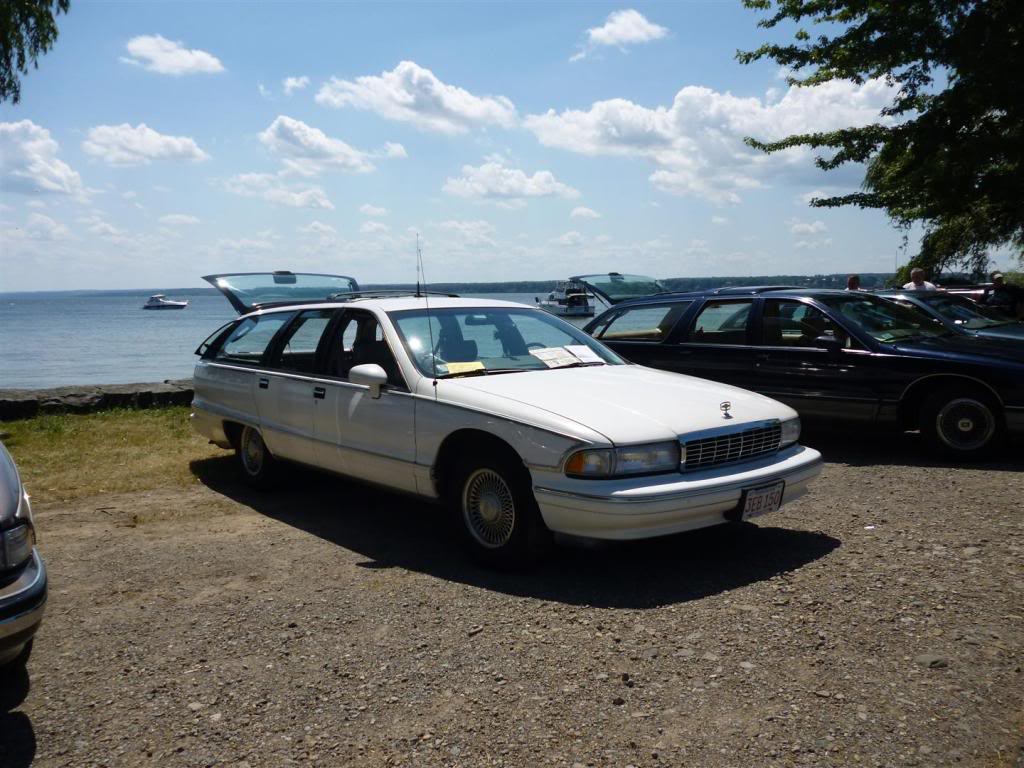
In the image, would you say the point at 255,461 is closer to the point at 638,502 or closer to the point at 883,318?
the point at 638,502

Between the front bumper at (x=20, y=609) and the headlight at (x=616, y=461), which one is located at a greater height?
the headlight at (x=616, y=461)

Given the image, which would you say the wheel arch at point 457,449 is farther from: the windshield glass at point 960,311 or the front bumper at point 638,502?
the windshield glass at point 960,311

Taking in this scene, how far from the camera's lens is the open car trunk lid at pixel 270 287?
7824mm

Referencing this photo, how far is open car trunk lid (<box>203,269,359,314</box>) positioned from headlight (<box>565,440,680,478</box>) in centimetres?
410

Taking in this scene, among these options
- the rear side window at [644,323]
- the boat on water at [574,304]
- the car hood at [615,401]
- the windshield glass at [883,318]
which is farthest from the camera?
the boat on water at [574,304]

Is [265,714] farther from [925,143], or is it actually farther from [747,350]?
[925,143]

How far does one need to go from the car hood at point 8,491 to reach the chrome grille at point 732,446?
9.82ft

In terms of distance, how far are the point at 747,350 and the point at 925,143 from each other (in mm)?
9784

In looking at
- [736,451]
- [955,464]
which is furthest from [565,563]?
[955,464]

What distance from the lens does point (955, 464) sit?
716 cm

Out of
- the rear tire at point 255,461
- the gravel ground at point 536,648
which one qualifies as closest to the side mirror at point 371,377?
the gravel ground at point 536,648

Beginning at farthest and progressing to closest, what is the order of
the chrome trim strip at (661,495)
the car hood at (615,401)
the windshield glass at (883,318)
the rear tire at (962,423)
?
the windshield glass at (883,318)
the rear tire at (962,423)
the car hood at (615,401)
the chrome trim strip at (661,495)

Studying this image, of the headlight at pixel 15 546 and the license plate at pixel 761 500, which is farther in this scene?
the license plate at pixel 761 500

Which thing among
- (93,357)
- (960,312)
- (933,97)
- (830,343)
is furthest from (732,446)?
(93,357)
